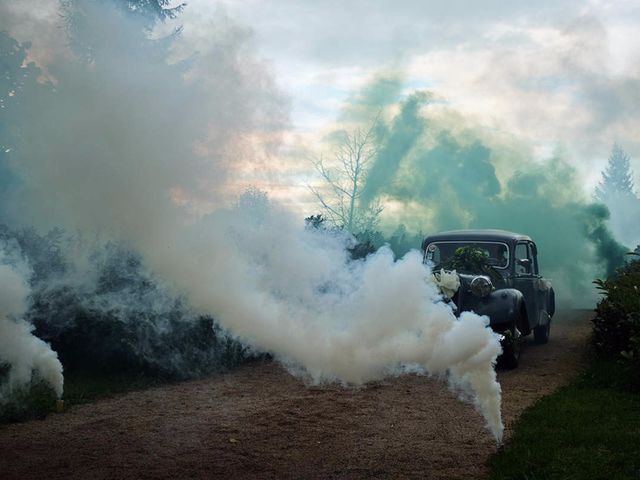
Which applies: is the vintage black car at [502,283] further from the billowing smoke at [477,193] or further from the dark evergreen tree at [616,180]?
the dark evergreen tree at [616,180]

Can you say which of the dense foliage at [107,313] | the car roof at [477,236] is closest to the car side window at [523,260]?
the car roof at [477,236]

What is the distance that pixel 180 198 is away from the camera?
8.82 metres

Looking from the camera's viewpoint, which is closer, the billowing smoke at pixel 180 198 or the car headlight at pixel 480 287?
the billowing smoke at pixel 180 198

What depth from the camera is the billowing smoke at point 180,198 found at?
7.68 meters

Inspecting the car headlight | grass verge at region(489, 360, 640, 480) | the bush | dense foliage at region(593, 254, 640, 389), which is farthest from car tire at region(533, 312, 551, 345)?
the bush

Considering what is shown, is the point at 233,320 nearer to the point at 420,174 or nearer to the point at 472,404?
the point at 472,404

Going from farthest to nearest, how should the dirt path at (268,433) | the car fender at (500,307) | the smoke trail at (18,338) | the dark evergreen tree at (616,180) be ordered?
the dark evergreen tree at (616,180) < the car fender at (500,307) < the smoke trail at (18,338) < the dirt path at (268,433)

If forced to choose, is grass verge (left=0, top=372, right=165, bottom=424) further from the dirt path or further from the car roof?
the car roof

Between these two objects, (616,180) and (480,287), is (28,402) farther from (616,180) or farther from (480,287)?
(616,180)

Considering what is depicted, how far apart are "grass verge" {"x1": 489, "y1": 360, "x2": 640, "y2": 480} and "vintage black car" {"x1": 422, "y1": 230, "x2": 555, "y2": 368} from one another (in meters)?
2.08

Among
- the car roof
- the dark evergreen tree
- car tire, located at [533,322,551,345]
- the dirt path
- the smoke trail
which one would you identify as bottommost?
the dirt path

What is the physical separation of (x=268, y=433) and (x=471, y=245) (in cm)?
697

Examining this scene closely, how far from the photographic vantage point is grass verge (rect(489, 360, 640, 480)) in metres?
6.06

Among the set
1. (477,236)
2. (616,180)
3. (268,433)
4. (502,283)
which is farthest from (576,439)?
(616,180)
